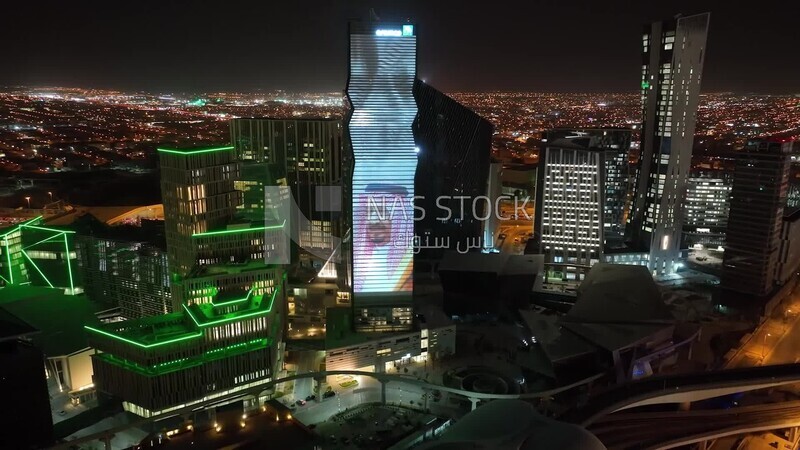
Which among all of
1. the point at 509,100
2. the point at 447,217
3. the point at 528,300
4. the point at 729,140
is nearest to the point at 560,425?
the point at 528,300

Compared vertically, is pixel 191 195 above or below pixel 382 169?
below

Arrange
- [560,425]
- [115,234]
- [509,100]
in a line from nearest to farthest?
[560,425], [115,234], [509,100]

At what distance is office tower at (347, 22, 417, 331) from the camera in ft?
100

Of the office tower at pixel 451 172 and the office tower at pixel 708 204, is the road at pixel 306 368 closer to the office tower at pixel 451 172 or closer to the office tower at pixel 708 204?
the office tower at pixel 451 172

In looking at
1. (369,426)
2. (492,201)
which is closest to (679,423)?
(369,426)

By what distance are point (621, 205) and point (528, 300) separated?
1755 cm

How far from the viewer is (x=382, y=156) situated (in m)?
31.2

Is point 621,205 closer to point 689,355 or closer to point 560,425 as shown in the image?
point 689,355

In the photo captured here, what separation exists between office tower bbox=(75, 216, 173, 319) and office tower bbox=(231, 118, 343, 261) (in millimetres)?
12276

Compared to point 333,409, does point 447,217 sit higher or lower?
higher

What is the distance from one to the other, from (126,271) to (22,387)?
1693cm

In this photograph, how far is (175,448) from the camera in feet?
70.0

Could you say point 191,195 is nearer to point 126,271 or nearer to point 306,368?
point 126,271

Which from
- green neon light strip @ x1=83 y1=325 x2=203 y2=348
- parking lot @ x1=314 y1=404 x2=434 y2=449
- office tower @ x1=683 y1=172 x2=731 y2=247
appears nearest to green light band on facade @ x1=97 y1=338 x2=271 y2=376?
green neon light strip @ x1=83 y1=325 x2=203 y2=348
